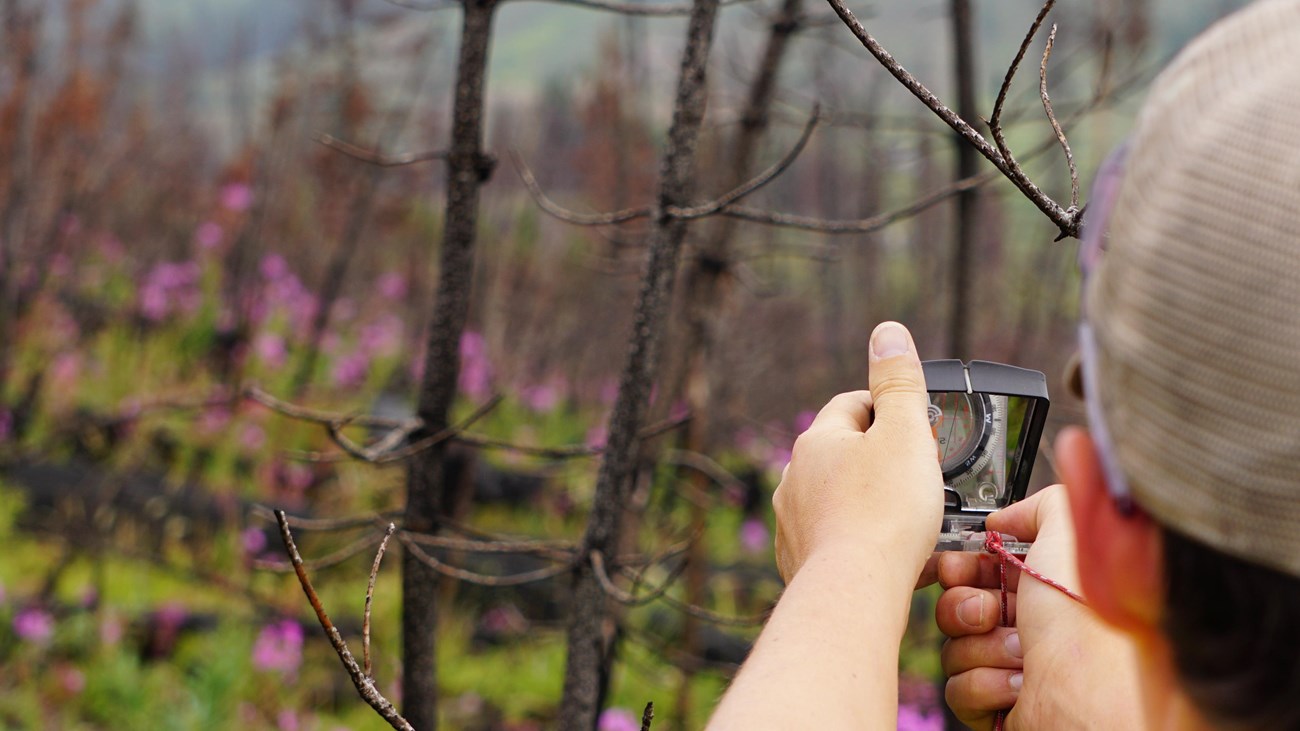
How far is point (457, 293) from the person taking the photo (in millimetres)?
1661

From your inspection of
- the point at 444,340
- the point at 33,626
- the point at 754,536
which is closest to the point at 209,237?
the point at 33,626

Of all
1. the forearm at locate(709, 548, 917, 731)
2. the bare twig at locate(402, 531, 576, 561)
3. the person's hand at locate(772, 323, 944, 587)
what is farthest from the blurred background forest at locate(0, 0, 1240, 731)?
the forearm at locate(709, 548, 917, 731)

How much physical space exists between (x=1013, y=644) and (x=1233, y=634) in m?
0.61

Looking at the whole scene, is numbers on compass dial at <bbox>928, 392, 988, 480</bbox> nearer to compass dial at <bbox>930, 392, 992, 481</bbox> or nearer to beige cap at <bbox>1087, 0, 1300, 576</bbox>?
compass dial at <bbox>930, 392, 992, 481</bbox>

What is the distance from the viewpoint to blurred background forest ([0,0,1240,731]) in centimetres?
316

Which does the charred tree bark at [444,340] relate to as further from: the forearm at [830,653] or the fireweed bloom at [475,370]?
the fireweed bloom at [475,370]

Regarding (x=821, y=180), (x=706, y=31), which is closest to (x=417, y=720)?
(x=706, y=31)

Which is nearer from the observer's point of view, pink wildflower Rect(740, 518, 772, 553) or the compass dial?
the compass dial

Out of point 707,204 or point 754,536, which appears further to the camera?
point 754,536

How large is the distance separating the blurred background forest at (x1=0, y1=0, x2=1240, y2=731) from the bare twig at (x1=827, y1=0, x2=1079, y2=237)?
69cm

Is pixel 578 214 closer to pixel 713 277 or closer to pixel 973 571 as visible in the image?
pixel 973 571

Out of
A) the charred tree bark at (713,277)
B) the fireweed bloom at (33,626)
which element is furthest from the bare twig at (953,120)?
the fireweed bloom at (33,626)

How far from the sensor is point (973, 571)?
1.15 metres

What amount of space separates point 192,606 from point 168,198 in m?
5.35
